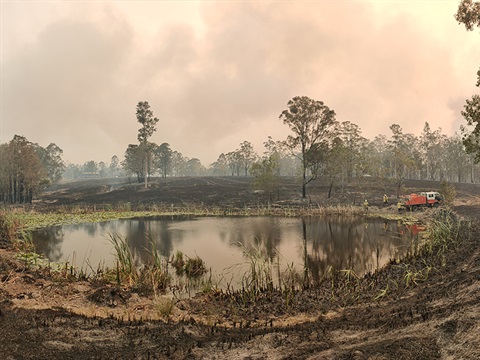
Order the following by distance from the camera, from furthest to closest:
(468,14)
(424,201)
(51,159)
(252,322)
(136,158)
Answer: (51,159) < (136,158) < (424,201) < (468,14) < (252,322)

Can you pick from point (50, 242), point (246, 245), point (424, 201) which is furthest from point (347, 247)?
point (424, 201)

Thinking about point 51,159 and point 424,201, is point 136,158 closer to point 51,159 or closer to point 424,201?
point 51,159

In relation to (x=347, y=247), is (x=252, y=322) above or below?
above

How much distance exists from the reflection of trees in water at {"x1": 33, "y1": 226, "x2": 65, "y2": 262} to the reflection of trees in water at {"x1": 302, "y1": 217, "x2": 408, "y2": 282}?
15.7 metres

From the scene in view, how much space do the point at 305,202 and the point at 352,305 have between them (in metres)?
45.8

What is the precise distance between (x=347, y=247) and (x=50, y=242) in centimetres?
2288

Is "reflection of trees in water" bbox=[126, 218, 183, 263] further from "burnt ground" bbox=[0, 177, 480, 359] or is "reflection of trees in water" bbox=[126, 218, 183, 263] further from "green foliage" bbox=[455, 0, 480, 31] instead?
"green foliage" bbox=[455, 0, 480, 31]

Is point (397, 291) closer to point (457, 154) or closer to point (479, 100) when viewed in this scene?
point (479, 100)

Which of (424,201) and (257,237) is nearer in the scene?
(257,237)

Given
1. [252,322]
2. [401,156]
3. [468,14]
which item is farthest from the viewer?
[401,156]

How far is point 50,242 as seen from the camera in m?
24.1

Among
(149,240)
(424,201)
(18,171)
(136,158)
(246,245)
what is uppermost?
(136,158)

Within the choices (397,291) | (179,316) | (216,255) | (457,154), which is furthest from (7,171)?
(457,154)

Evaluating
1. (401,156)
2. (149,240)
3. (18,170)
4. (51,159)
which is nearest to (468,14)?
(149,240)
